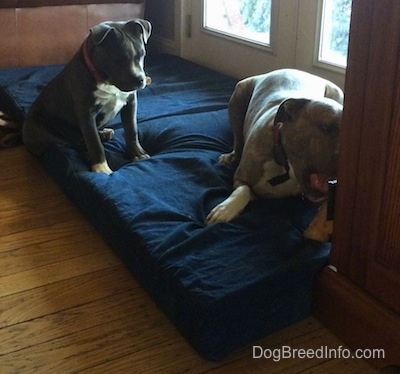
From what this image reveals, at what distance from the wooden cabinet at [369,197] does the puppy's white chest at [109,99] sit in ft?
3.28

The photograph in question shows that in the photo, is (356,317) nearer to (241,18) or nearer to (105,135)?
(105,135)

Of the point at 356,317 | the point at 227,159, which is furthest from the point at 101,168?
the point at 356,317

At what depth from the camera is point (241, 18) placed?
3.00 m

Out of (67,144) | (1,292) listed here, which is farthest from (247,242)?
(67,144)

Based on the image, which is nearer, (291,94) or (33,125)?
(291,94)

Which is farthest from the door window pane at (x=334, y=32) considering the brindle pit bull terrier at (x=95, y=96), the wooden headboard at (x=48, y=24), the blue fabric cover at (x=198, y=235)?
the wooden headboard at (x=48, y=24)

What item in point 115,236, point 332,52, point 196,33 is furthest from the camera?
point 196,33

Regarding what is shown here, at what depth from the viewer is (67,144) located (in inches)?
90.4

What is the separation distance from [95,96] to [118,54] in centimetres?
19

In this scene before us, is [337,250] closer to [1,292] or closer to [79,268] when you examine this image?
[79,268]

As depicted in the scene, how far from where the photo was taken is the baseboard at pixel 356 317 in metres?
1.32

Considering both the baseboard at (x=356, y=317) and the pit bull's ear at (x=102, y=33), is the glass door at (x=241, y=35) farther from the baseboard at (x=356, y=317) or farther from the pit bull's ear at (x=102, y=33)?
the baseboard at (x=356, y=317)

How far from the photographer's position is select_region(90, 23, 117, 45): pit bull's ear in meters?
1.95

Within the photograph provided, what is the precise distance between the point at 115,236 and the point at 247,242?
15.8 inches
